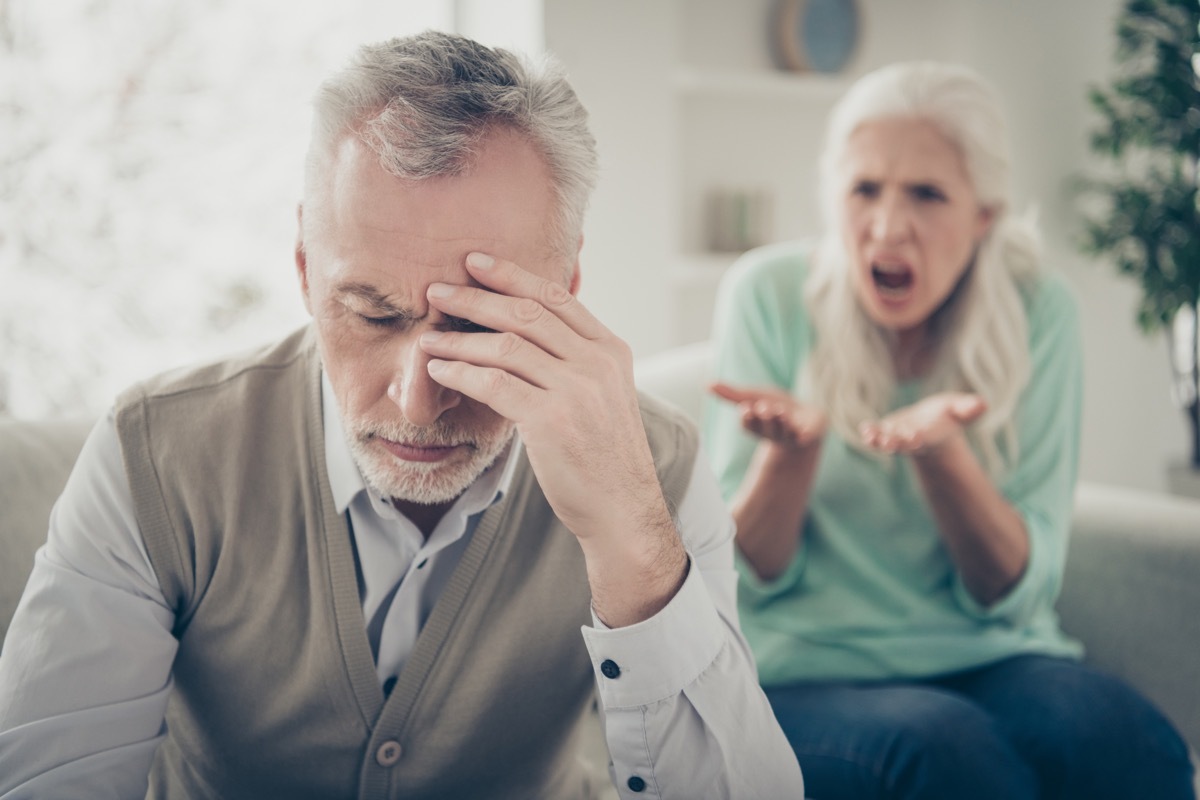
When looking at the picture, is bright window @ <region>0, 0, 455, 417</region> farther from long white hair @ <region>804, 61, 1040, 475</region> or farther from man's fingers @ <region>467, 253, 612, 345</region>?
man's fingers @ <region>467, 253, 612, 345</region>

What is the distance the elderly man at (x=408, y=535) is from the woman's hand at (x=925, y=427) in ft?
1.15

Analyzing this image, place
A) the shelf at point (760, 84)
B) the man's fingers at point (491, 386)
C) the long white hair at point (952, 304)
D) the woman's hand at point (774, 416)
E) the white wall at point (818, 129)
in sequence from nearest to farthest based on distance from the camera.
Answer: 1. the man's fingers at point (491, 386)
2. the woman's hand at point (774, 416)
3. the long white hair at point (952, 304)
4. the white wall at point (818, 129)
5. the shelf at point (760, 84)

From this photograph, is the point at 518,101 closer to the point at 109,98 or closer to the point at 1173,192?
the point at 109,98

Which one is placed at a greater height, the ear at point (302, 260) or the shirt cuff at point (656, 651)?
the ear at point (302, 260)

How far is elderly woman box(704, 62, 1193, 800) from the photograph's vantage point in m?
1.40

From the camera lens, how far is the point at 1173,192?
337 centimetres

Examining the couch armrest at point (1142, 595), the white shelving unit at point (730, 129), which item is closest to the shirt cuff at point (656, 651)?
the couch armrest at point (1142, 595)

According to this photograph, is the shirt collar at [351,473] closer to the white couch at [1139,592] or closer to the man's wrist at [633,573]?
the man's wrist at [633,573]

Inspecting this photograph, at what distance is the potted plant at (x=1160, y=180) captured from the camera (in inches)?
129

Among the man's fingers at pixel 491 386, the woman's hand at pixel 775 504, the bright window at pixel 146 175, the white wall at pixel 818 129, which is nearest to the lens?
the man's fingers at pixel 491 386

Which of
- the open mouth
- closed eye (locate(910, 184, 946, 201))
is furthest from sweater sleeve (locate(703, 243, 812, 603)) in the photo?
closed eye (locate(910, 184, 946, 201))

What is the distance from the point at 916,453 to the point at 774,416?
234mm

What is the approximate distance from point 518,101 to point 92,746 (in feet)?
2.32

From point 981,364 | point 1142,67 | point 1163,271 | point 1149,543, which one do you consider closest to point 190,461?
point 981,364
